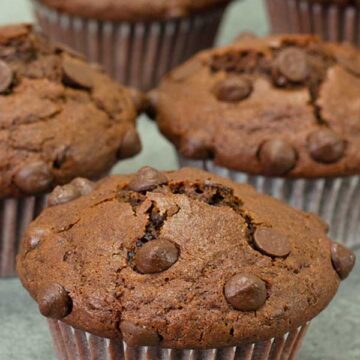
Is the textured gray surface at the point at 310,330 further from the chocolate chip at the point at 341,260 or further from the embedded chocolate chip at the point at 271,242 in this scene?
the embedded chocolate chip at the point at 271,242

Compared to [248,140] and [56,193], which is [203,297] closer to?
[56,193]

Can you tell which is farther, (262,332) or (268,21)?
(268,21)

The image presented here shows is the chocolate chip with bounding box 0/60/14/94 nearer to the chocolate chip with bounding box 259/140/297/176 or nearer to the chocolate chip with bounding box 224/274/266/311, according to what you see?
the chocolate chip with bounding box 259/140/297/176

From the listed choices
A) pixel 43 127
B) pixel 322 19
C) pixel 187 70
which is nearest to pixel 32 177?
pixel 43 127

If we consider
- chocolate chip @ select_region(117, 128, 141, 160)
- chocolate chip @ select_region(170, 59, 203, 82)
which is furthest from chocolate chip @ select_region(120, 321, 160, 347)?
chocolate chip @ select_region(170, 59, 203, 82)

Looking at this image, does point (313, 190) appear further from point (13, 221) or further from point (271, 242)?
point (13, 221)

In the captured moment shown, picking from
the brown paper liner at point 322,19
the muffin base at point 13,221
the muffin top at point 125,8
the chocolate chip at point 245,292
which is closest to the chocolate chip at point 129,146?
the muffin base at point 13,221

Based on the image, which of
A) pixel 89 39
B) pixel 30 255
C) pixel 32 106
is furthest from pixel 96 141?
pixel 89 39
